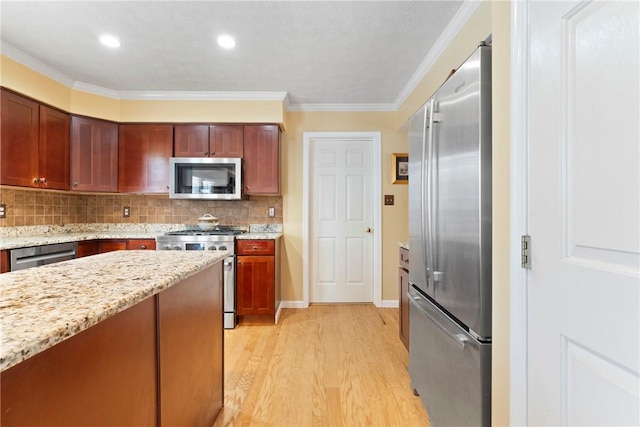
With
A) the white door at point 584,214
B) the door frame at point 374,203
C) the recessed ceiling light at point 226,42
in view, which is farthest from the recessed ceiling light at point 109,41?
the white door at point 584,214

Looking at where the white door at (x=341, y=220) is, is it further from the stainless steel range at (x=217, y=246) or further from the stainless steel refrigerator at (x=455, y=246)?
the stainless steel refrigerator at (x=455, y=246)

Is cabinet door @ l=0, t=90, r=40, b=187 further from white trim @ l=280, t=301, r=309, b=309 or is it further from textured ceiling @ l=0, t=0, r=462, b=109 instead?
white trim @ l=280, t=301, r=309, b=309

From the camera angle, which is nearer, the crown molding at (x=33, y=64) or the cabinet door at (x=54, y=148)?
the crown molding at (x=33, y=64)

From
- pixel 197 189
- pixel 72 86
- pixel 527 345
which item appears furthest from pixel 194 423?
pixel 72 86

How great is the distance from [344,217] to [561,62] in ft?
9.49

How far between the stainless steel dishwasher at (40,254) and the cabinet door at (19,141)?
63 cm

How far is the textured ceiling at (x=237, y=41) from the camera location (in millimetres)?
1861

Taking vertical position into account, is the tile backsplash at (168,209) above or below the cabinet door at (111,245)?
above

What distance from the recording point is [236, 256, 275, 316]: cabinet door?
2.94 m

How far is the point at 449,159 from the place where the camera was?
50.8 inches

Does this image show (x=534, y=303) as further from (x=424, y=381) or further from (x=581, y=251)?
(x=424, y=381)

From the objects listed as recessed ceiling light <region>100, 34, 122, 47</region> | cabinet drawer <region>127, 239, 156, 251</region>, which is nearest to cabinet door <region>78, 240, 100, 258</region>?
cabinet drawer <region>127, 239, 156, 251</region>

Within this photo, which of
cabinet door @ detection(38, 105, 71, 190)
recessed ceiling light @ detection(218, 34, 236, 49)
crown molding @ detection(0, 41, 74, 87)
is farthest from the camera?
cabinet door @ detection(38, 105, 71, 190)

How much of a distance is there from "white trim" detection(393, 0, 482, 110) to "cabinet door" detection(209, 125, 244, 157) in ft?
6.02
